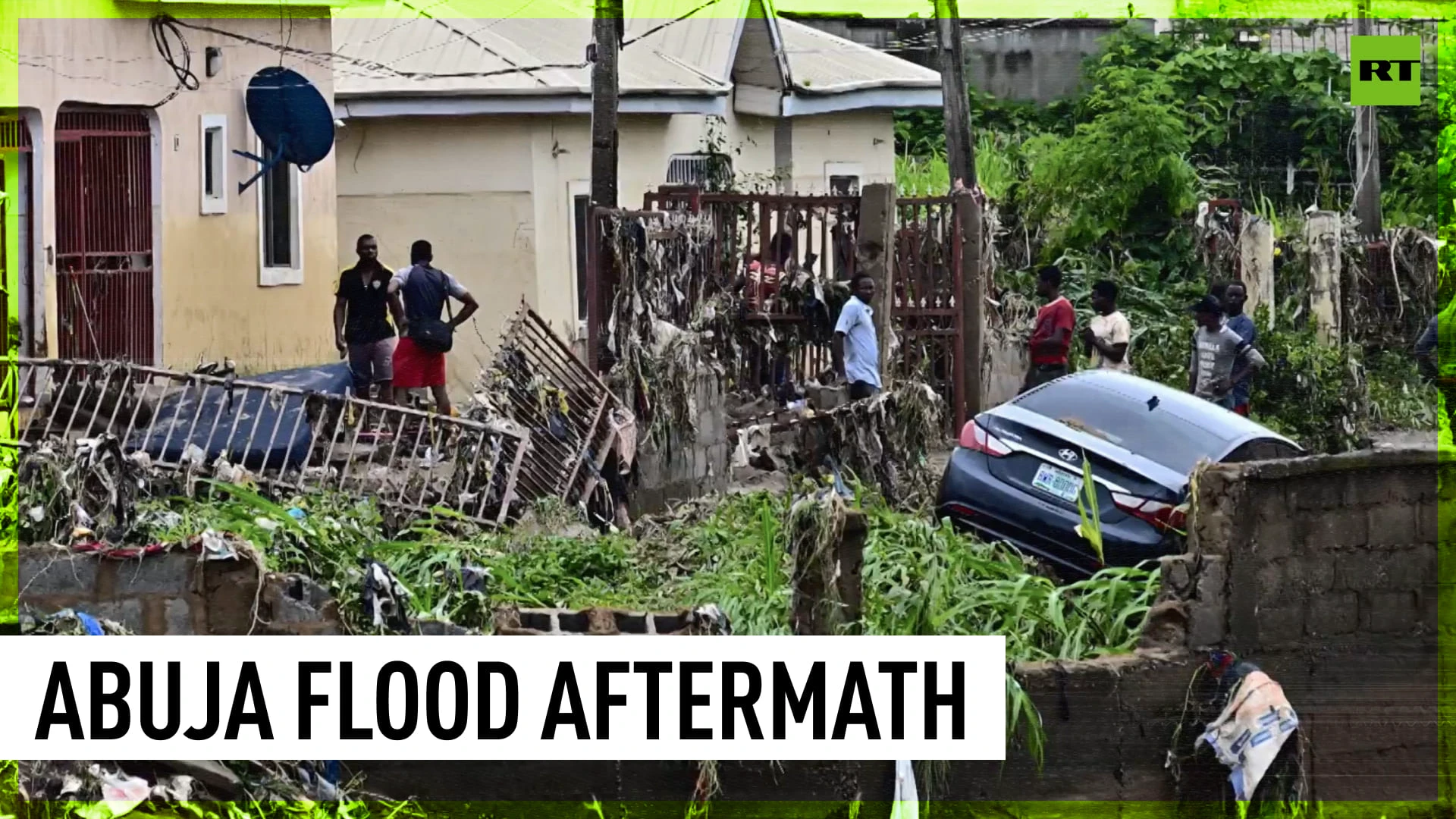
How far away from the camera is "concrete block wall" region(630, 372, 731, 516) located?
12.1 m

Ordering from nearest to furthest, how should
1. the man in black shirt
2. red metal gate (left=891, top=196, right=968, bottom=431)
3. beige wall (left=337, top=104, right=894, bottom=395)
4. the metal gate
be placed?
1. the metal gate
2. the man in black shirt
3. red metal gate (left=891, top=196, right=968, bottom=431)
4. beige wall (left=337, top=104, right=894, bottom=395)

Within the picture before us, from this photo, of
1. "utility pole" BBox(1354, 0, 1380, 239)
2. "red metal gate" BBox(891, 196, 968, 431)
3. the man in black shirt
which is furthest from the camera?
"utility pole" BBox(1354, 0, 1380, 239)

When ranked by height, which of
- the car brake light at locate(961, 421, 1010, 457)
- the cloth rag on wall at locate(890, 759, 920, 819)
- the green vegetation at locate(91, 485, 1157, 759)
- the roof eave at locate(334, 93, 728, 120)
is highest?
the roof eave at locate(334, 93, 728, 120)

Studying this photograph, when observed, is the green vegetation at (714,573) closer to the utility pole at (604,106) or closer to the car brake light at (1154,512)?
the car brake light at (1154,512)

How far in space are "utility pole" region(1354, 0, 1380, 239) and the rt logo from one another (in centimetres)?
23

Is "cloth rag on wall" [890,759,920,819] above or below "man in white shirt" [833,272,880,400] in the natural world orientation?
below

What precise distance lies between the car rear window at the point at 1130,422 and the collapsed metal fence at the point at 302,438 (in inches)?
105

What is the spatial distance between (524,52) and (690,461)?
25.3ft

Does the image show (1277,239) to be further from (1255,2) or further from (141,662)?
(141,662)

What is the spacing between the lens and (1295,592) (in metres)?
6.96

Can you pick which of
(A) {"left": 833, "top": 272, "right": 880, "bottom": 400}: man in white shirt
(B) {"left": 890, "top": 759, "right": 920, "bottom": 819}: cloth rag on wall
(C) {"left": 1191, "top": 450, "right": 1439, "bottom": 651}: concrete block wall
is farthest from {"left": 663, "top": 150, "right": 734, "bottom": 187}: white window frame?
(B) {"left": 890, "top": 759, "right": 920, "bottom": 819}: cloth rag on wall

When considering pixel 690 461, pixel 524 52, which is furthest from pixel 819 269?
pixel 524 52

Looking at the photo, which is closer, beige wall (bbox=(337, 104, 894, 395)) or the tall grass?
beige wall (bbox=(337, 104, 894, 395))

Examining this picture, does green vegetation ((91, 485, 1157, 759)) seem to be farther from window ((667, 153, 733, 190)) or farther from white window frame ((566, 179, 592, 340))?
window ((667, 153, 733, 190))
